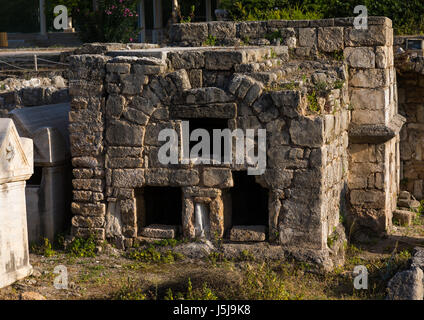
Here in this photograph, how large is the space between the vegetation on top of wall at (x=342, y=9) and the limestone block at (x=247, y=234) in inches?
233

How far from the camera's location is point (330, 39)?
34.0 feet

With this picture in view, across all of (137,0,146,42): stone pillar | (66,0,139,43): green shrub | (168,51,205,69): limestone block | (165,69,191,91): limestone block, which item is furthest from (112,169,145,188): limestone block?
(137,0,146,42): stone pillar

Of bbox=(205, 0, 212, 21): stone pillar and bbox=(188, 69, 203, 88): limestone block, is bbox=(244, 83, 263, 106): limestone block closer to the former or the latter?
bbox=(188, 69, 203, 88): limestone block

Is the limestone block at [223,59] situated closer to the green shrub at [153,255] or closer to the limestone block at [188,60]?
the limestone block at [188,60]

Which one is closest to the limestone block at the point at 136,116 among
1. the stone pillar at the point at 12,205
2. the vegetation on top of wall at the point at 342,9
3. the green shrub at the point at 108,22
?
the stone pillar at the point at 12,205

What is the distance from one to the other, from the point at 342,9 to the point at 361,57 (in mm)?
3776

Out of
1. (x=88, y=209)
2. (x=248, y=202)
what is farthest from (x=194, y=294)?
(x=248, y=202)

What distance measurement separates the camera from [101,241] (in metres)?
8.52

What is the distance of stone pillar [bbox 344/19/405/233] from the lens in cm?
1023

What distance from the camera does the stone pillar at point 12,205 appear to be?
7.02 meters

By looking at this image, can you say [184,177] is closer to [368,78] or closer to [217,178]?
[217,178]

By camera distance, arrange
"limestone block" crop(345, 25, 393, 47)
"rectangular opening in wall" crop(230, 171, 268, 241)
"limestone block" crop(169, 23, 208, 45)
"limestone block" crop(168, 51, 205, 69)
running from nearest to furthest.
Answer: "limestone block" crop(168, 51, 205, 69) → "rectangular opening in wall" crop(230, 171, 268, 241) → "limestone block" crop(345, 25, 393, 47) → "limestone block" crop(169, 23, 208, 45)

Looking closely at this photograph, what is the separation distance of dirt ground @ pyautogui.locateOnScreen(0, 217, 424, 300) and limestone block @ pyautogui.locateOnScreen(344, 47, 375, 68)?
117 inches

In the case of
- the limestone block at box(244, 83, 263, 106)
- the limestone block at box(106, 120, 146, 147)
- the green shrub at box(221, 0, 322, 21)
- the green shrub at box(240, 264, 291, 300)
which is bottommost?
the green shrub at box(240, 264, 291, 300)
